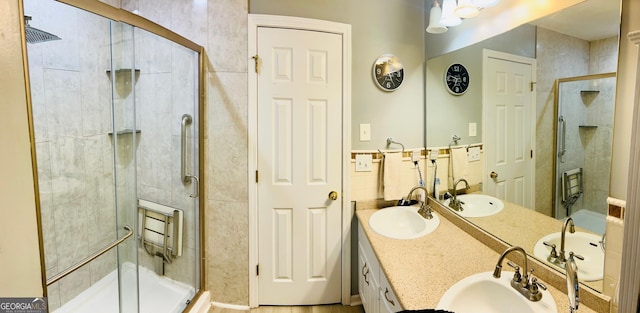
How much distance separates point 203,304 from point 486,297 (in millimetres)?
1830

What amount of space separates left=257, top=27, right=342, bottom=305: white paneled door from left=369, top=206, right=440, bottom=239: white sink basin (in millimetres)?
325

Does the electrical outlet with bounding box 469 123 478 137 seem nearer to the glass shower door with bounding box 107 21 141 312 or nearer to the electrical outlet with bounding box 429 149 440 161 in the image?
the electrical outlet with bounding box 429 149 440 161

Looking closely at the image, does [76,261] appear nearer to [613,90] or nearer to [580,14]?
[613,90]

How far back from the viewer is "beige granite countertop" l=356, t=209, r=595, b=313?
0.99m

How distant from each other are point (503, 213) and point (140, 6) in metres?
2.78

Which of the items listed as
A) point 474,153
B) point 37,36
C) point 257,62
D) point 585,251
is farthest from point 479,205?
point 37,36

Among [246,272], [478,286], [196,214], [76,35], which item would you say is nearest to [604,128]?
[478,286]

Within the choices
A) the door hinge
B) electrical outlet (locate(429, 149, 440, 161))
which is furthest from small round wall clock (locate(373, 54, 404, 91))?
the door hinge

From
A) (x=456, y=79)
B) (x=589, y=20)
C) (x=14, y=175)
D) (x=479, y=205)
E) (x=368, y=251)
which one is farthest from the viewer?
(x=456, y=79)

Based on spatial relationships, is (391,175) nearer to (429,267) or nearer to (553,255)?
(429,267)

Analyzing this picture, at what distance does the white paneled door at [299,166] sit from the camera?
1861 millimetres

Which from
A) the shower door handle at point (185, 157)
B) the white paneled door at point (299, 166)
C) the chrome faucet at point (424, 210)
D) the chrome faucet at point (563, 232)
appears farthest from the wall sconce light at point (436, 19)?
the shower door handle at point (185, 157)

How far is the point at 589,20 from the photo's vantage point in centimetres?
97

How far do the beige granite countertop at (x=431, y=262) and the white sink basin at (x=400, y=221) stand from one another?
118mm
